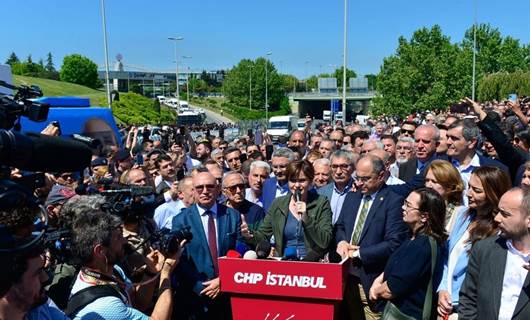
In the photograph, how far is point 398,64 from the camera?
133 ft

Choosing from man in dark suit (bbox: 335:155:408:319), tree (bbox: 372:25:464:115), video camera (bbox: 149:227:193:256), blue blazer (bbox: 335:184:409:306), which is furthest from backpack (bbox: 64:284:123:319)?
tree (bbox: 372:25:464:115)

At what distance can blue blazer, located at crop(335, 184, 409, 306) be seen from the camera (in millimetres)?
4574

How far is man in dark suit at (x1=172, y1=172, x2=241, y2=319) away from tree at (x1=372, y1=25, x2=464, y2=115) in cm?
3542

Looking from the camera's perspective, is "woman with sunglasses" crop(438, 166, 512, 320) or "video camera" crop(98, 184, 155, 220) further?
"woman with sunglasses" crop(438, 166, 512, 320)

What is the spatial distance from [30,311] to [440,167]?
12.0ft

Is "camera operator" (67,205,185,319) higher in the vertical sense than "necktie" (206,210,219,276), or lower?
higher

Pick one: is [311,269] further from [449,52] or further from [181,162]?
[449,52]

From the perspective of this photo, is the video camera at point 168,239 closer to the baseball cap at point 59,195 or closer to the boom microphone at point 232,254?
the boom microphone at point 232,254

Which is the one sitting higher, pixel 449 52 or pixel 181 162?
pixel 449 52

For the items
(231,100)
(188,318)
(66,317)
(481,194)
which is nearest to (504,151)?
(481,194)

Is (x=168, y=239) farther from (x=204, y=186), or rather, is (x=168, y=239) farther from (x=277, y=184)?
(x=277, y=184)

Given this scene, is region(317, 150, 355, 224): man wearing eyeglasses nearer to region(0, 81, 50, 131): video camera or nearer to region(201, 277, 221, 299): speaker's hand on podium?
region(201, 277, 221, 299): speaker's hand on podium

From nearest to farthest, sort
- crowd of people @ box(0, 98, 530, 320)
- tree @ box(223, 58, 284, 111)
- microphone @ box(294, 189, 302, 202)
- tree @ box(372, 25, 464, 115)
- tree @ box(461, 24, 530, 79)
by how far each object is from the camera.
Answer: crowd of people @ box(0, 98, 530, 320)
microphone @ box(294, 189, 302, 202)
tree @ box(372, 25, 464, 115)
tree @ box(461, 24, 530, 79)
tree @ box(223, 58, 284, 111)

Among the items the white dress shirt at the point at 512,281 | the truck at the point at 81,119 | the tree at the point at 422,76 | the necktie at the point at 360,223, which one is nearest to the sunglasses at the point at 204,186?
the necktie at the point at 360,223
